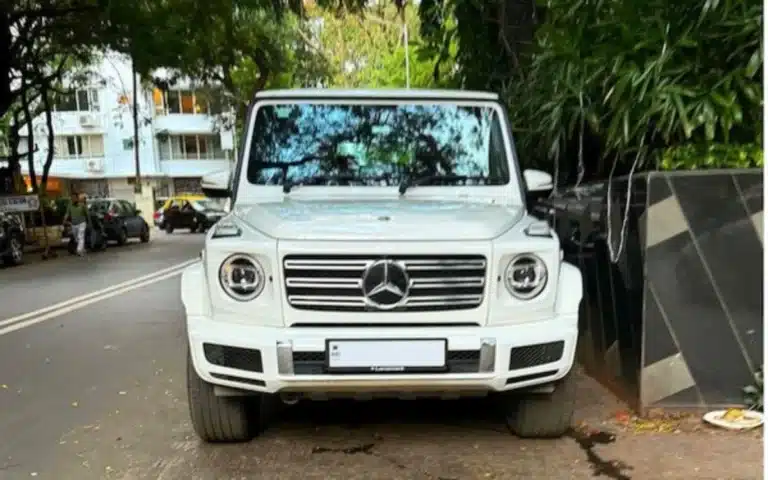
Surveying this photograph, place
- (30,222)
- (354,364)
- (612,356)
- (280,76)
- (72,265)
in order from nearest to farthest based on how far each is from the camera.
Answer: (354,364), (612,356), (72,265), (30,222), (280,76)

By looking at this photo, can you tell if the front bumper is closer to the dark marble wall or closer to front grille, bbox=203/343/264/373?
front grille, bbox=203/343/264/373

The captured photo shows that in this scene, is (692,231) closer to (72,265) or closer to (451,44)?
(451,44)

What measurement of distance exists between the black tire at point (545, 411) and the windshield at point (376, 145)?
1361mm

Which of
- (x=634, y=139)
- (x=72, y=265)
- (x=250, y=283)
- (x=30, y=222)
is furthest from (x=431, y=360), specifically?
(x=30, y=222)

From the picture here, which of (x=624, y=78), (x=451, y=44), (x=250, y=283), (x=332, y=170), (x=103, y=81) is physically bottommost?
(x=250, y=283)

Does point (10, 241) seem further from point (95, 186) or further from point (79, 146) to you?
point (79, 146)

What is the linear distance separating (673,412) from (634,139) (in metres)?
1.64

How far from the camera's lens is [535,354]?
378 cm

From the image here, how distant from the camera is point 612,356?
502cm

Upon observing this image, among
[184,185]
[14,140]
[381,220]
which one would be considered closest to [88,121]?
[184,185]

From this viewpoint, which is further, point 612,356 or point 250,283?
point 612,356

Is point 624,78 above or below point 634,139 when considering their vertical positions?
above

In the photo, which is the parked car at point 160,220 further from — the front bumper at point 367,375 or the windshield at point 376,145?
the front bumper at point 367,375

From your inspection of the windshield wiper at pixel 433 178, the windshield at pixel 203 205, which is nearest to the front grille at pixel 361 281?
the windshield wiper at pixel 433 178
